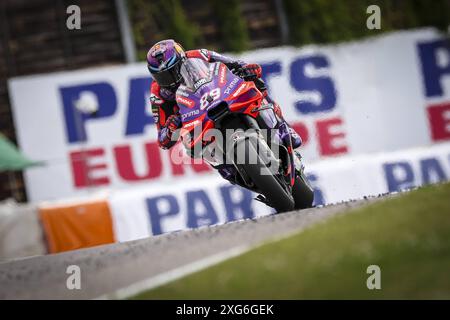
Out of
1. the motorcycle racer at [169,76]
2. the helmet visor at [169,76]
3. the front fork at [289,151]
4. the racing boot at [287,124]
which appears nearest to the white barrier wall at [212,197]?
the racing boot at [287,124]

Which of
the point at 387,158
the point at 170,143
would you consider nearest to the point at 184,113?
the point at 170,143

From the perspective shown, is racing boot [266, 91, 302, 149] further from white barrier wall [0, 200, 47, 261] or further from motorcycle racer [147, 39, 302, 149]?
white barrier wall [0, 200, 47, 261]

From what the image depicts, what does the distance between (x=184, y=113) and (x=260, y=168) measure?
0.83 m

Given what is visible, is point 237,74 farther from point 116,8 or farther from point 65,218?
point 116,8

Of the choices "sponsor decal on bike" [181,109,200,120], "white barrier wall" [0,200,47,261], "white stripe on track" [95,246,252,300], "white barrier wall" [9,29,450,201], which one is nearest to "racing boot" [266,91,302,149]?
"sponsor decal on bike" [181,109,200,120]

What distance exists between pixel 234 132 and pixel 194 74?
60 cm

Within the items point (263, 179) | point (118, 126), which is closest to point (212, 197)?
point (118, 126)

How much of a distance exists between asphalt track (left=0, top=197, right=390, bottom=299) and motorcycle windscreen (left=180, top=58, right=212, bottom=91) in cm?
128

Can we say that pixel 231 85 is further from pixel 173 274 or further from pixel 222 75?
pixel 173 274

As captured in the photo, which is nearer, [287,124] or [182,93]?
[182,93]

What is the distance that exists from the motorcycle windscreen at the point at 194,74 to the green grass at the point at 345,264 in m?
1.90

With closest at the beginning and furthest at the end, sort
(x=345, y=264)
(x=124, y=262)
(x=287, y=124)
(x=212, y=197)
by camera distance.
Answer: (x=287, y=124)
(x=345, y=264)
(x=124, y=262)
(x=212, y=197)

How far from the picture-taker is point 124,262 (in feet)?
28.9

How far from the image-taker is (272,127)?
727cm
